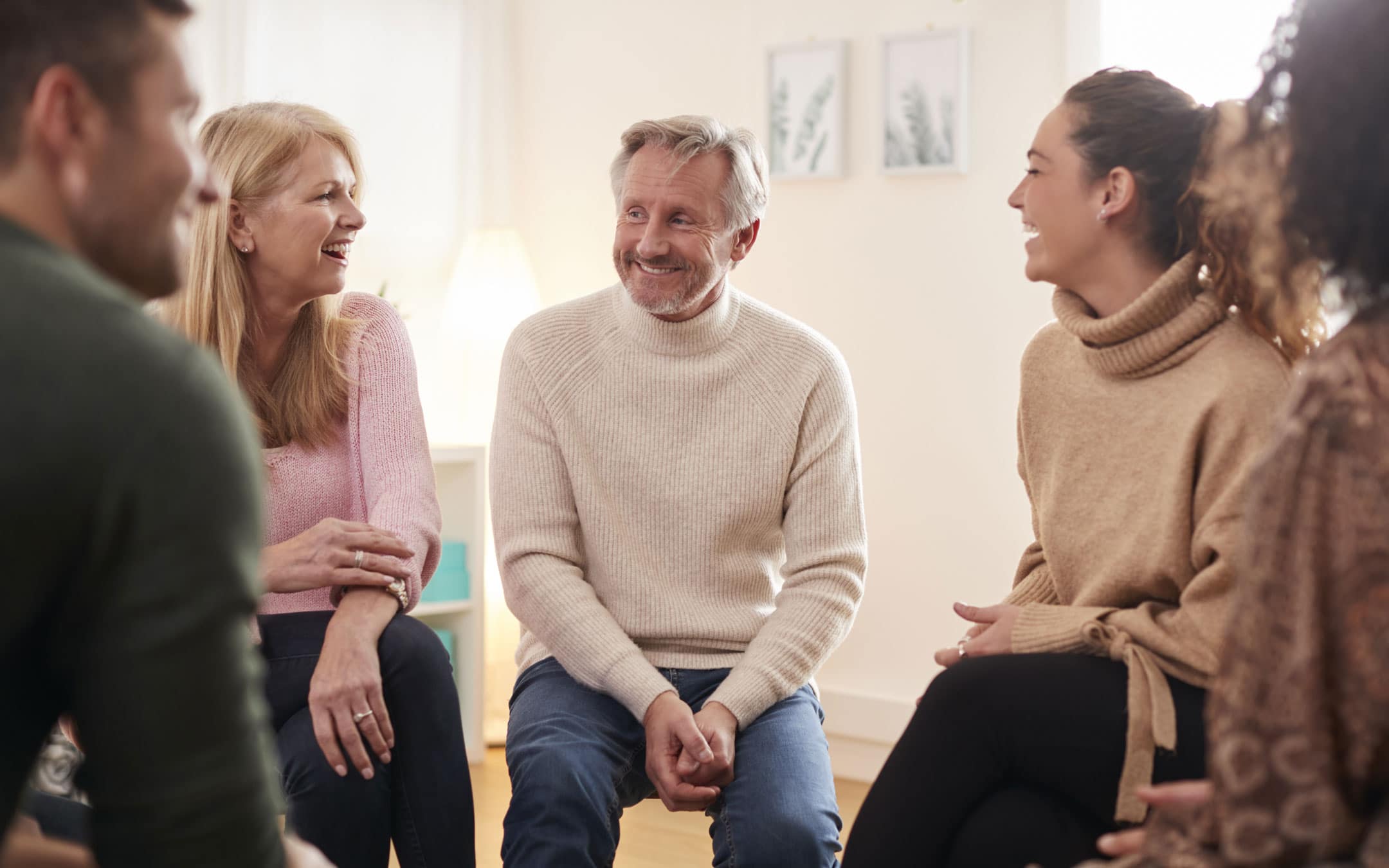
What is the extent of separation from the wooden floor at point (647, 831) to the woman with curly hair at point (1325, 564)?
1645 mm

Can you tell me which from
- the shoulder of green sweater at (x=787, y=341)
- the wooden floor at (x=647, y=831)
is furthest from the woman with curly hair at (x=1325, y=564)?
the wooden floor at (x=647, y=831)

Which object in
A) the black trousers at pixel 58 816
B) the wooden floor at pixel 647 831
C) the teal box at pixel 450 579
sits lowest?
the wooden floor at pixel 647 831

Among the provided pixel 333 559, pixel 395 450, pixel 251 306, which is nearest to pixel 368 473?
pixel 395 450

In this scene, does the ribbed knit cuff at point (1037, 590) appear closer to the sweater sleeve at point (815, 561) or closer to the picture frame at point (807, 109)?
the sweater sleeve at point (815, 561)

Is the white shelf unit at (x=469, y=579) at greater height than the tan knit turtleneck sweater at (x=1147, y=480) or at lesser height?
lesser

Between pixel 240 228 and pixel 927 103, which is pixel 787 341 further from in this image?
pixel 927 103

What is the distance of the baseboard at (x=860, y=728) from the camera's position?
321 cm

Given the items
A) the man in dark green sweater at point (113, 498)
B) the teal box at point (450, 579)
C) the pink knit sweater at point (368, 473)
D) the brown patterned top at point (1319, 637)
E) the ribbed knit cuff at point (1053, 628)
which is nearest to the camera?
the man in dark green sweater at point (113, 498)

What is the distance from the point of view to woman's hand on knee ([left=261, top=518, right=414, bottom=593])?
1.67 metres

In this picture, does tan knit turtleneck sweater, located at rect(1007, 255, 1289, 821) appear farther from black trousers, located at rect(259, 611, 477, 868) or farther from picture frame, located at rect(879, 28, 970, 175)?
picture frame, located at rect(879, 28, 970, 175)

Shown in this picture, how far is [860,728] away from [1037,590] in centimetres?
167

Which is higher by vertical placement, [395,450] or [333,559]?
[395,450]

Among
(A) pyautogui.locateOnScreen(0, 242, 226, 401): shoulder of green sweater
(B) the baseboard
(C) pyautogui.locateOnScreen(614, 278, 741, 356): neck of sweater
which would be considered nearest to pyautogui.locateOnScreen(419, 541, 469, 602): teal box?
(B) the baseboard

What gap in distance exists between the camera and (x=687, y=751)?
1.65 metres
